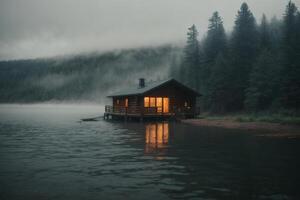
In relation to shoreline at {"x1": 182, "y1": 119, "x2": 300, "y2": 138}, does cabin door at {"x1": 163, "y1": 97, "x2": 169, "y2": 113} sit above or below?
above

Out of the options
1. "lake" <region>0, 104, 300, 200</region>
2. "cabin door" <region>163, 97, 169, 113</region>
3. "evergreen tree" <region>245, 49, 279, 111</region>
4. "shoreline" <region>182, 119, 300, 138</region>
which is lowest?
"lake" <region>0, 104, 300, 200</region>

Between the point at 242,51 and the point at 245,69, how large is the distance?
7.33m

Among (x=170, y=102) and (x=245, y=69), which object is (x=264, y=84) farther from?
(x=170, y=102)

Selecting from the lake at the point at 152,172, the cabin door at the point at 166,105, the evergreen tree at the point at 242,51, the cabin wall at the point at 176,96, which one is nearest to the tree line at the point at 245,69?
the evergreen tree at the point at 242,51

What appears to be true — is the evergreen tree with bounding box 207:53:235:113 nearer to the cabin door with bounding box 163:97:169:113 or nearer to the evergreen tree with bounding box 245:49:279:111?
the evergreen tree with bounding box 245:49:279:111

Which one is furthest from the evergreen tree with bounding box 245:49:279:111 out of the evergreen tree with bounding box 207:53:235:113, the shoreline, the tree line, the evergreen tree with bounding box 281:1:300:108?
the shoreline

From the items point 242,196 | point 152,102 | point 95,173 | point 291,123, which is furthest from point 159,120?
point 242,196

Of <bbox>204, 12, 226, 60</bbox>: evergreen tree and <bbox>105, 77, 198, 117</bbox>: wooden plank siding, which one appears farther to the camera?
<bbox>204, 12, 226, 60</bbox>: evergreen tree

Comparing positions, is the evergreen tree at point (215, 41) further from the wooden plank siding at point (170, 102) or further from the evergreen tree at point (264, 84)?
the wooden plank siding at point (170, 102)

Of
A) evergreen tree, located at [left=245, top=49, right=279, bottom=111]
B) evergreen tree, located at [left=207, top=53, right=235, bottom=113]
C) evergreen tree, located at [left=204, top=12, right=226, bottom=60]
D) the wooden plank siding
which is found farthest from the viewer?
evergreen tree, located at [left=204, top=12, right=226, bottom=60]

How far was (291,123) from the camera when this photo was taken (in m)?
30.1

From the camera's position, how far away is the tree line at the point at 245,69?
43250 mm

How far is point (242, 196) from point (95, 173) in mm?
5596

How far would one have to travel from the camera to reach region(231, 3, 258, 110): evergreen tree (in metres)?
52.7
